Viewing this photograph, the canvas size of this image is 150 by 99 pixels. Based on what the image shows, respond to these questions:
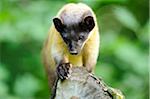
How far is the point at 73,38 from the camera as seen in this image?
3.88 metres

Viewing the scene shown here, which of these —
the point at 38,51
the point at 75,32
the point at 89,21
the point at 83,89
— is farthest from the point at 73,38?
the point at 38,51

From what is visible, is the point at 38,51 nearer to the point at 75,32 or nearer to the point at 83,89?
the point at 75,32

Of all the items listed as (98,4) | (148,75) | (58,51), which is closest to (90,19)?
(58,51)

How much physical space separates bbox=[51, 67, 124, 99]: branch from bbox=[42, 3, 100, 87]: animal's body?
0.92m

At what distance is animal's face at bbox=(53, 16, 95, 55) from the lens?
3857 millimetres

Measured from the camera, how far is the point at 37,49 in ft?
19.8

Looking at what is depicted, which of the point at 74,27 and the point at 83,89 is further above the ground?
the point at 74,27

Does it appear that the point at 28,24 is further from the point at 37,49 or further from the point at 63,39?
the point at 63,39

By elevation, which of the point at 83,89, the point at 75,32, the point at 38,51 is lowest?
the point at 38,51

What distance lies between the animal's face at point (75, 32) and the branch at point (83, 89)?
0.91 metres

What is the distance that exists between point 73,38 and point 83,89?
105cm

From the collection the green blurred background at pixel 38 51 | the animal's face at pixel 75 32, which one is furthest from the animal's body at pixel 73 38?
the green blurred background at pixel 38 51

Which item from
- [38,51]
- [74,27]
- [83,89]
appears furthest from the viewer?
[38,51]

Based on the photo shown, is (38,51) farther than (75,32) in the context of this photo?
→ Yes
